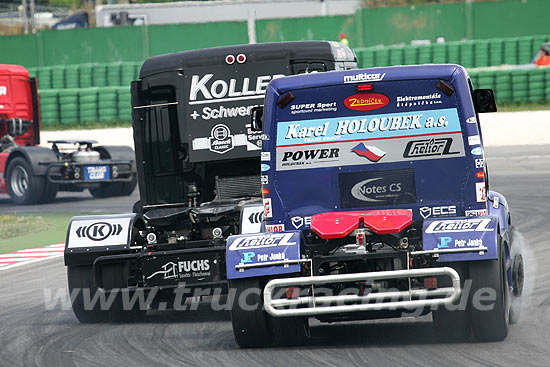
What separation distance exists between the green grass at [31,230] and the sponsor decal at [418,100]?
939 cm

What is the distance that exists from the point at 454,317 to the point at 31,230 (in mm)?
12017

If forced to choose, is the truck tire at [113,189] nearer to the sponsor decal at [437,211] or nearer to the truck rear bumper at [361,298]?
the sponsor decal at [437,211]

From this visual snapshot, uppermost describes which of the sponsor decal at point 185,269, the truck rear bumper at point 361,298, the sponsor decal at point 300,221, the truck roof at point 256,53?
the truck roof at point 256,53

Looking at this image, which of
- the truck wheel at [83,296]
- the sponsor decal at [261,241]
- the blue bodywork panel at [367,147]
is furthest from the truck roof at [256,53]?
the sponsor decal at [261,241]

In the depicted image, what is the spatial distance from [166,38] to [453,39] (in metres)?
10.5

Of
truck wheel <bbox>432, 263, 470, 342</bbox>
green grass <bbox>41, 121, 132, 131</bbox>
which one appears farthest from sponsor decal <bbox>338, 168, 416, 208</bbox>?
green grass <bbox>41, 121, 132, 131</bbox>

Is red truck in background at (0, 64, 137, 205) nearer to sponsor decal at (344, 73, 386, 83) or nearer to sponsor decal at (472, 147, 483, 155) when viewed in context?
sponsor decal at (344, 73, 386, 83)

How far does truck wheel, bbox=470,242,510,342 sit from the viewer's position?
827 cm

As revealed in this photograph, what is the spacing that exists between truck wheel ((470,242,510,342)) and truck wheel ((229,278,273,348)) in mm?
1561

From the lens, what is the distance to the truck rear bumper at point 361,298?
8.16 metres

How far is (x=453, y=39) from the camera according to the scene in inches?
1650

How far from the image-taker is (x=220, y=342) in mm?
9234

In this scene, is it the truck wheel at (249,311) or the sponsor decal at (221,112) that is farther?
the sponsor decal at (221,112)

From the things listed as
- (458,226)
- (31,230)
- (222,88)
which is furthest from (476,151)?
(31,230)
